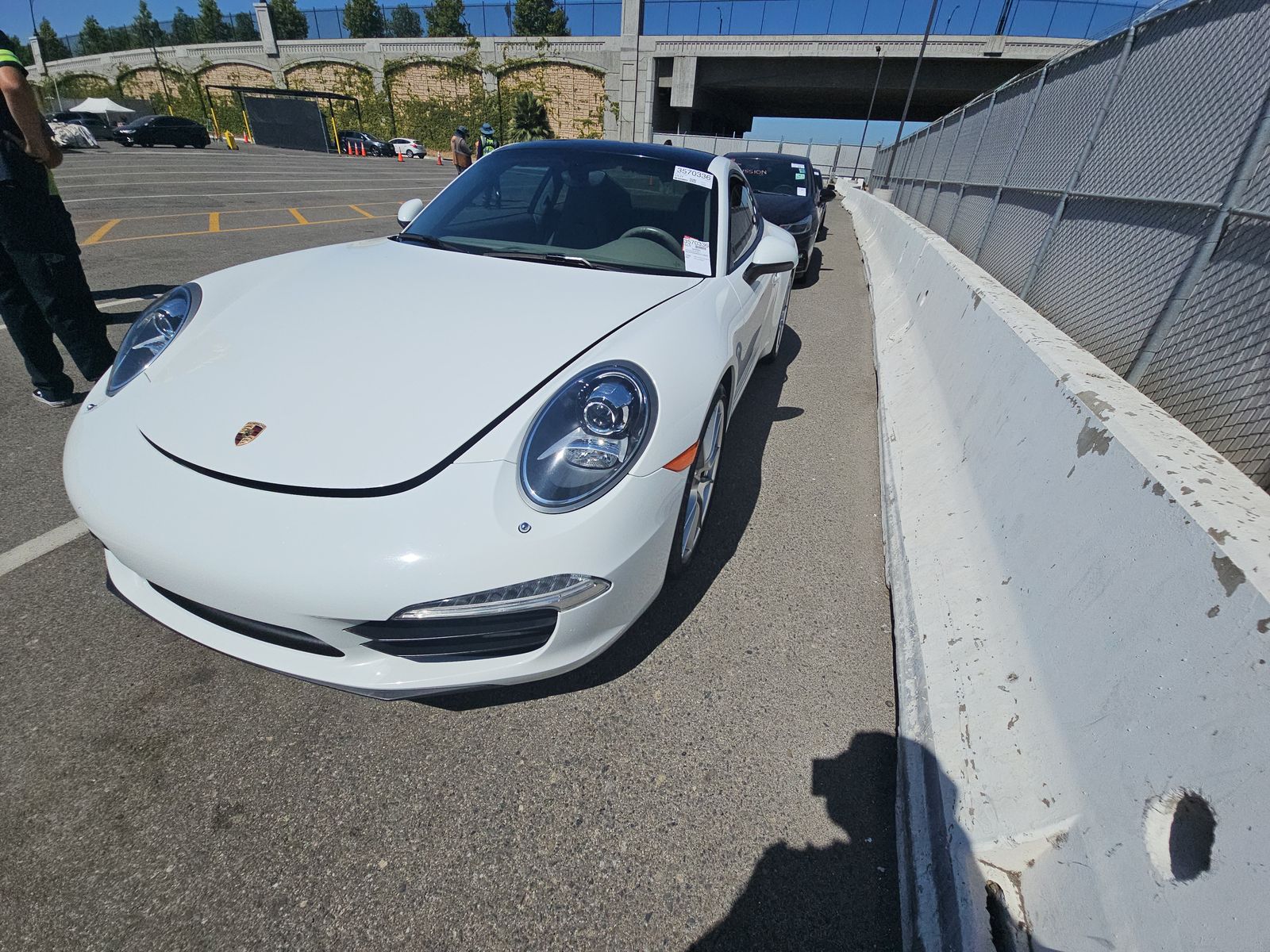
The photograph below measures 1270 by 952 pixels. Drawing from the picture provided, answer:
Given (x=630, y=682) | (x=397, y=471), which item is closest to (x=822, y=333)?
(x=630, y=682)

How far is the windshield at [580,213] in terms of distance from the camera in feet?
8.57

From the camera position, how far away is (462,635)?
1.41 metres

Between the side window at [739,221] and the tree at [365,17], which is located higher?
the tree at [365,17]

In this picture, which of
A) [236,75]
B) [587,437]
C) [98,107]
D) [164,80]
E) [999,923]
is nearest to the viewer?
[999,923]

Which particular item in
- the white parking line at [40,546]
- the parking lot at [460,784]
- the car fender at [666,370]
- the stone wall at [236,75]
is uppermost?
the stone wall at [236,75]

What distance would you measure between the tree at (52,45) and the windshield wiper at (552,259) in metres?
94.3

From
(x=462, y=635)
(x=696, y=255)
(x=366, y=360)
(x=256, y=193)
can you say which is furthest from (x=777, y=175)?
(x=256, y=193)

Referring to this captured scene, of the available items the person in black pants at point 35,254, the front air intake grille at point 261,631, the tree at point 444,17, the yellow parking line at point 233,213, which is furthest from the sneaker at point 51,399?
the tree at point 444,17

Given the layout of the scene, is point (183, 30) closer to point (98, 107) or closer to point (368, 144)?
point (98, 107)

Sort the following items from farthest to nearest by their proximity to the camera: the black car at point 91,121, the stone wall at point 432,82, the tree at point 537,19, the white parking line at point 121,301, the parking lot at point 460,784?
the tree at point 537,19, the stone wall at point 432,82, the black car at point 91,121, the white parking line at point 121,301, the parking lot at point 460,784

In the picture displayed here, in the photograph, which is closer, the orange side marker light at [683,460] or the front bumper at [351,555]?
the front bumper at [351,555]

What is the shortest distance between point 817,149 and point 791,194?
3480 cm

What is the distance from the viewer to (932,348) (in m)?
3.36

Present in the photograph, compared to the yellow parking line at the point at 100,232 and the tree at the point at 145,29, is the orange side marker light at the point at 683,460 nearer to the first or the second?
the yellow parking line at the point at 100,232
